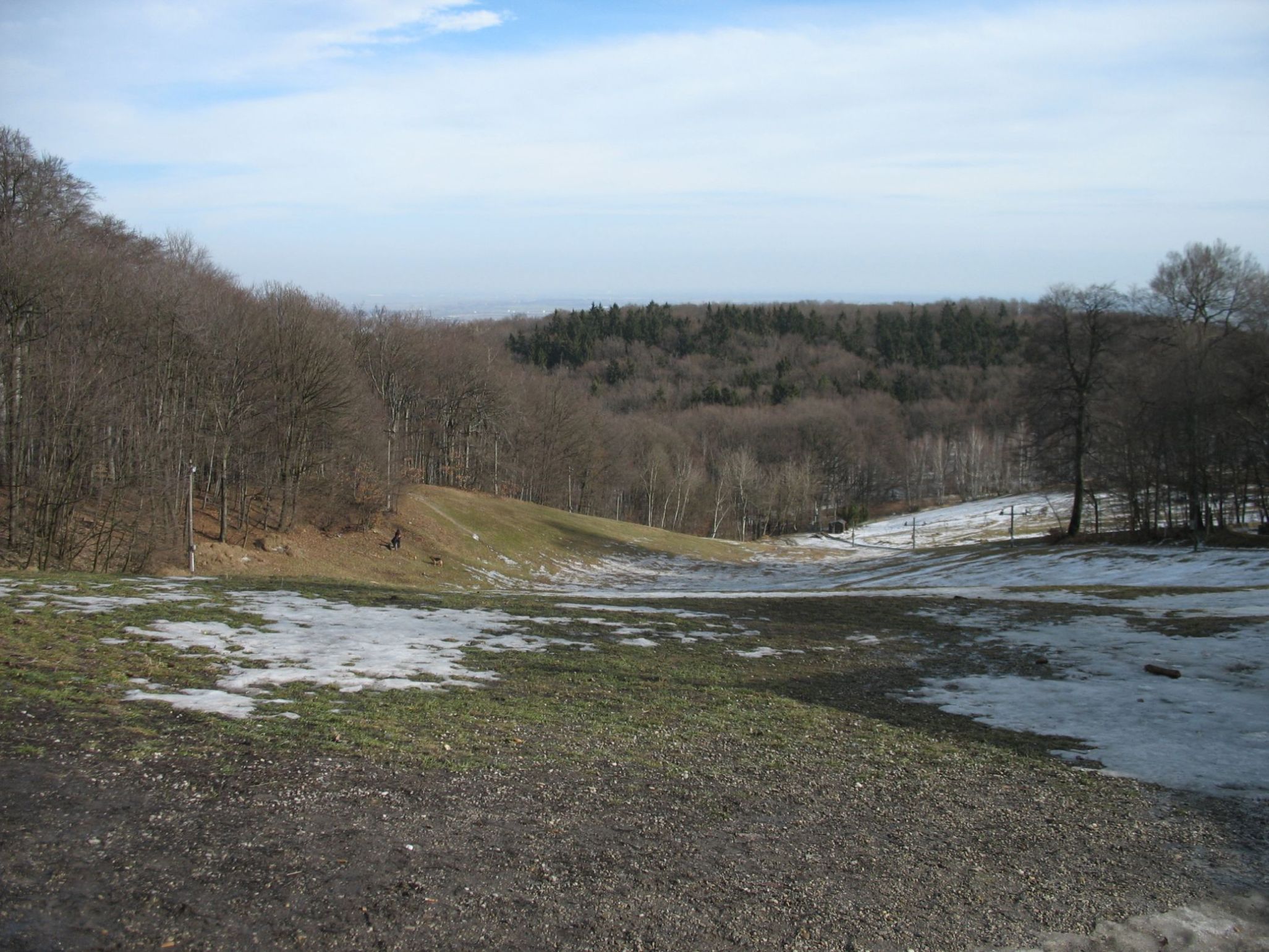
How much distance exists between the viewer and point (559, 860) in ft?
19.1

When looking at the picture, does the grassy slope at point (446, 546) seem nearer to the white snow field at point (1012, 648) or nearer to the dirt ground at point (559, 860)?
the white snow field at point (1012, 648)

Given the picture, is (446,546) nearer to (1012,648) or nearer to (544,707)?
(1012,648)

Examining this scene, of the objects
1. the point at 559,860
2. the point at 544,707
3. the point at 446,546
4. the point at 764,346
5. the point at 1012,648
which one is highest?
the point at 764,346

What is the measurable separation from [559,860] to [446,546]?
3456 centimetres

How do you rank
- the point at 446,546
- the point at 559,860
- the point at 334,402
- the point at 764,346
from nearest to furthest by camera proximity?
the point at 559,860
the point at 334,402
the point at 446,546
the point at 764,346

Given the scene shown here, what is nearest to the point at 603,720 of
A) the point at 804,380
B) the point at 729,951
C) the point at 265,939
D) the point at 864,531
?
the point at 729,951

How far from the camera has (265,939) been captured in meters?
Result: 4.55

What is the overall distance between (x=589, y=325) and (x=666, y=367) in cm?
1822

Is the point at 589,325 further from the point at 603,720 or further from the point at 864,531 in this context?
the point at 603,720

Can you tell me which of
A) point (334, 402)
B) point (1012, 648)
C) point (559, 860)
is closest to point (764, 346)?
point (334, 402)

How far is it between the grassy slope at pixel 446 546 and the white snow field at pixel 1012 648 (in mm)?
9043

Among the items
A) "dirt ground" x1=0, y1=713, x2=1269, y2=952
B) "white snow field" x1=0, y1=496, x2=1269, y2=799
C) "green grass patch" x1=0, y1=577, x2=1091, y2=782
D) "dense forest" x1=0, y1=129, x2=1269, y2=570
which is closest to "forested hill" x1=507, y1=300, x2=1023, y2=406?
"dense forest" x1=0, y1=129, x2=1269, y2=570

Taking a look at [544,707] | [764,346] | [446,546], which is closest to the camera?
[544,707]

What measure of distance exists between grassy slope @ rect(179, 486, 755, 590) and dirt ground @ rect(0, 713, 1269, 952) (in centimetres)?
1675
